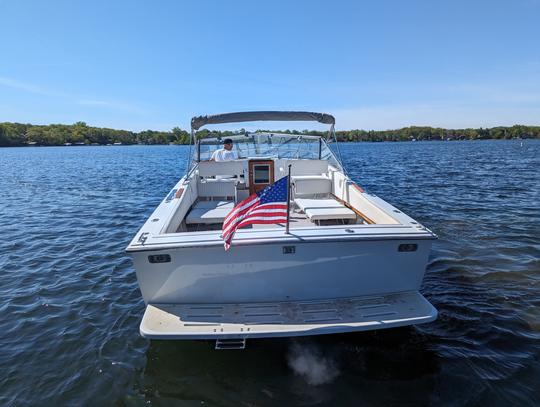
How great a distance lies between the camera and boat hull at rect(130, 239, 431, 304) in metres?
3.74

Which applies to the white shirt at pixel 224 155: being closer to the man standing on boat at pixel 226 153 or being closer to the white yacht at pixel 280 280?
→ the man standing on boat at pixel 226 153

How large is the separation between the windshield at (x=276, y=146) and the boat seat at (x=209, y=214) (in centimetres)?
288

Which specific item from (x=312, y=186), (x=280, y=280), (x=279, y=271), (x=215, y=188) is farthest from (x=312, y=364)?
(x=215, y=188)

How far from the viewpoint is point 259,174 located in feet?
28.2

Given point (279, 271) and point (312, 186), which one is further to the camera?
point (312, 186)

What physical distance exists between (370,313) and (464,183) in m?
16.8

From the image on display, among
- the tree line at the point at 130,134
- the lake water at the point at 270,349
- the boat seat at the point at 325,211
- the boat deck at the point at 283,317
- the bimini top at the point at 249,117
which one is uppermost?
the bimini top at the point at 249,117

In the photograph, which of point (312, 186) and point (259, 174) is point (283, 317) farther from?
Result: point (259, 174)

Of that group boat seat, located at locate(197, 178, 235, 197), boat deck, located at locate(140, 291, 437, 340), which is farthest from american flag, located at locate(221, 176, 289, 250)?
boat seat, located at locate(197, 178, 235, 197)

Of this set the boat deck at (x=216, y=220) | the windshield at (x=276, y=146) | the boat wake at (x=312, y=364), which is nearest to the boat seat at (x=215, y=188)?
the boat deck at (x=216, y=220)

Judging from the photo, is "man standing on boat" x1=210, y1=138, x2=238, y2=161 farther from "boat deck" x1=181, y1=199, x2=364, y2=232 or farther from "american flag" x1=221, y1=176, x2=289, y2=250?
"american flag" x1=221, y1=176, x2=289, y2=250

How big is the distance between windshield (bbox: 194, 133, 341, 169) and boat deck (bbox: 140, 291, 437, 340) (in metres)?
5.72

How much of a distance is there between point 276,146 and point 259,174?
119 cm

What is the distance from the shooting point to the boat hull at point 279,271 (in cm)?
374
